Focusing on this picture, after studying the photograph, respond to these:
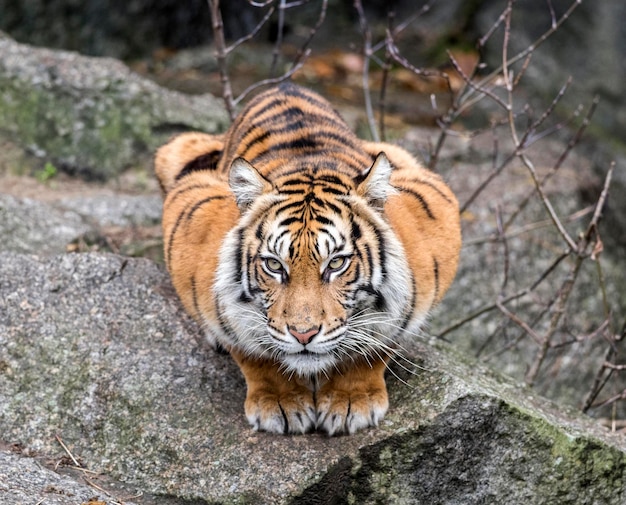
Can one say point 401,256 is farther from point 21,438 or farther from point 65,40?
point 65,40

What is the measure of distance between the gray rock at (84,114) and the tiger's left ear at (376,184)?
370 centimetres

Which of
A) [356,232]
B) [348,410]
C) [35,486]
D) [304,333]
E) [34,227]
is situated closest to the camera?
[304,333]

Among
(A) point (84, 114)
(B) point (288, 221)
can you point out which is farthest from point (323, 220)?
(A) point (84, 114)

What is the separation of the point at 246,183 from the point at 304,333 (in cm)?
65

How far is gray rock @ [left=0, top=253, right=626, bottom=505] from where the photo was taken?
131 inches

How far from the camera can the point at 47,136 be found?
6645 mm

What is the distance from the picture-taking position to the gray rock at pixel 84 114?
6629 mm

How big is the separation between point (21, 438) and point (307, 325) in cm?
127

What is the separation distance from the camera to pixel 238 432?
3.44m

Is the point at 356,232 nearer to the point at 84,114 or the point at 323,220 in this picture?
the point at 323,220

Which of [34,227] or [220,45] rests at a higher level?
[220,45]

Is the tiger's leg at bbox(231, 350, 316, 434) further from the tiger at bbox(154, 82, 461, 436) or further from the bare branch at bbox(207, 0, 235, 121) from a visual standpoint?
the bare branch at bbox(207, 0, 235, 121)

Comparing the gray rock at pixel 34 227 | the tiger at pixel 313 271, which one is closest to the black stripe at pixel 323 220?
the tiger at pixel 313 271

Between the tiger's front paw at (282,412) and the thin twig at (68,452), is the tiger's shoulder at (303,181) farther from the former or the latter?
the thin twig at (68,452)
